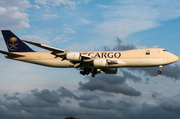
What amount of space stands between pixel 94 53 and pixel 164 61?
47.6ft

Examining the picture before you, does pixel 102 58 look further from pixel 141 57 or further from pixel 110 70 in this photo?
pixel 141 57

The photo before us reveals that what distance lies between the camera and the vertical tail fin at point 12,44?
161 ft

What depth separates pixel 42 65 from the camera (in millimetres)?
47656

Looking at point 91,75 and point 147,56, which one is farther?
point 91,75

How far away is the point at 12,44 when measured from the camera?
49.4 meters

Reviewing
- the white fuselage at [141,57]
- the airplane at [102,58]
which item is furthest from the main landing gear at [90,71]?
the white fuselage at [141,57]

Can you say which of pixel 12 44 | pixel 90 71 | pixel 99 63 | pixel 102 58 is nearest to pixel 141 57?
pixel 102 58

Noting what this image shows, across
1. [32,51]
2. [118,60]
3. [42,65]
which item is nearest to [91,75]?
[118,60]

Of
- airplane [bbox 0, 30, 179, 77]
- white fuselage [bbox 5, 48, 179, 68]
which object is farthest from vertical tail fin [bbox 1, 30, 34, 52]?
white fuselage [bbox 5, 48, 179, 68]

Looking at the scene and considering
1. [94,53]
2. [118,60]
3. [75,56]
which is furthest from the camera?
[94,53]

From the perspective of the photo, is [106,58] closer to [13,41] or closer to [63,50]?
[63,50]

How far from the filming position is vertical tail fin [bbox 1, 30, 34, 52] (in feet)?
161

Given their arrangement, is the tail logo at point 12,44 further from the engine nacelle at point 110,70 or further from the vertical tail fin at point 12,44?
the engine nacelle at point 110,70

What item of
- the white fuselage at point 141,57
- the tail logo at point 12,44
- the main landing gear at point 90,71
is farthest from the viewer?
the tail logo at point 12,44
